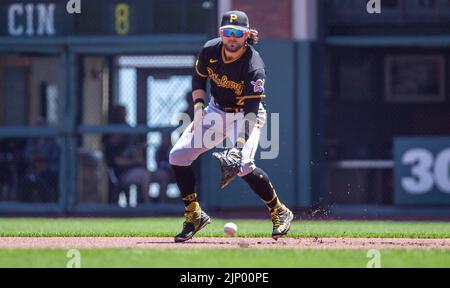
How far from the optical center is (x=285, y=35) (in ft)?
54.9

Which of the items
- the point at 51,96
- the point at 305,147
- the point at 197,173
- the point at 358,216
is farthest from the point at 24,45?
Result: the point at 358,216

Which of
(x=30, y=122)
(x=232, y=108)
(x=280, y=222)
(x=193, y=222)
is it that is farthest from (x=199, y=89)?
(x=30, y=122)

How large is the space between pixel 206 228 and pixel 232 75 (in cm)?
321

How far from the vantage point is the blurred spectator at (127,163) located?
16.9 metres

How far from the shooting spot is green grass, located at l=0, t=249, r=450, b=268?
8477 mm

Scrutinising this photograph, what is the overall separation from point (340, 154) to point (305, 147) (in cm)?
115

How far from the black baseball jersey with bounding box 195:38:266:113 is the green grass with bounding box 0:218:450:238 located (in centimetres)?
170

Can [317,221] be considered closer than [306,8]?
Yes

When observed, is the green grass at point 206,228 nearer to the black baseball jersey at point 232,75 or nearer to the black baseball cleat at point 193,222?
the black baseball cleat at point 193,222

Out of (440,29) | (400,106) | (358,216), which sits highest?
(440,29)

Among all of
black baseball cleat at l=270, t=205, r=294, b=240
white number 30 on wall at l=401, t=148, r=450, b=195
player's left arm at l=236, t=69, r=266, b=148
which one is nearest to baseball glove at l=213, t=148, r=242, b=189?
player's left arm at l=236, t=69, r=266, b=148
